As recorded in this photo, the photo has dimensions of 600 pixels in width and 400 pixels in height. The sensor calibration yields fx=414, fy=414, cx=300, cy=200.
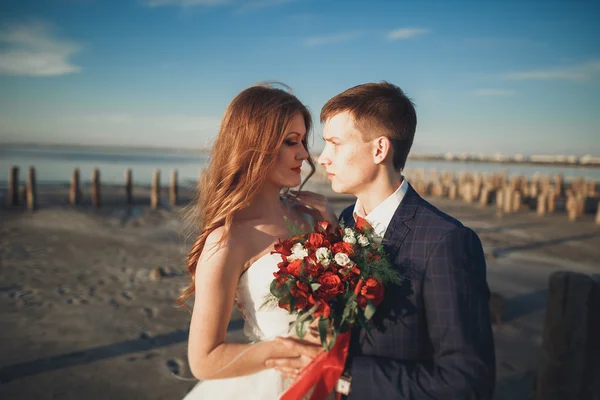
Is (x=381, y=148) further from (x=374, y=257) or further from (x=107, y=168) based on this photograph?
(x=107, y=168)

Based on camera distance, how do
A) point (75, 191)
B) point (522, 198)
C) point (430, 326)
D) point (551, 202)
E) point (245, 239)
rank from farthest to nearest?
point (522, 198) → point (551, 202) → point (75, 191) → point (245, 239) → point (430, 326)

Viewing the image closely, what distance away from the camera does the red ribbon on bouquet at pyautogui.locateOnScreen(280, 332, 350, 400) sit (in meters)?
2.35

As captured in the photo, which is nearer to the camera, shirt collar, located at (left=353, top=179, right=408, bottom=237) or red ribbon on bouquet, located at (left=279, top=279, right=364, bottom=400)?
red ribbon on bouquet, located at (left=279, top=279, right=364, bottom=400)

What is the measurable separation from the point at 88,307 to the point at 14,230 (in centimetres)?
894

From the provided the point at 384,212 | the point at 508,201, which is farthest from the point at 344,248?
the point at 508,201

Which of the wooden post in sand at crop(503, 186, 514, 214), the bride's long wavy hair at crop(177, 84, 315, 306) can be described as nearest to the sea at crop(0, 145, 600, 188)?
the bride's long wavy hair at crop(177, 84, 315, 306)

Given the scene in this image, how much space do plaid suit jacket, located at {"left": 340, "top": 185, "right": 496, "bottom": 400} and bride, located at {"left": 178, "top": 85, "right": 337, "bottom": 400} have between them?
647mm

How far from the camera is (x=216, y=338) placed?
2725mm

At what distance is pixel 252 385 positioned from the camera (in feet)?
9.75

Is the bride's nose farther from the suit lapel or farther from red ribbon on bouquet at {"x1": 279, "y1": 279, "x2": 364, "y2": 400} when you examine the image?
red ribbon on bouquet at {"x1": 279, "y1": 279, "x2": 364, "y2": 400}

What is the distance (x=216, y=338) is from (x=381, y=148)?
1649 mm

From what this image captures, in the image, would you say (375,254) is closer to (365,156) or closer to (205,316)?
(365,156)

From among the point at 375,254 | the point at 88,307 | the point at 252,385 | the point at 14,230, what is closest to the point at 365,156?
the point at 375,254

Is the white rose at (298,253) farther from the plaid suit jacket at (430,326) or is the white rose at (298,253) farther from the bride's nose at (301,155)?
the bride's nose at (301,155)
